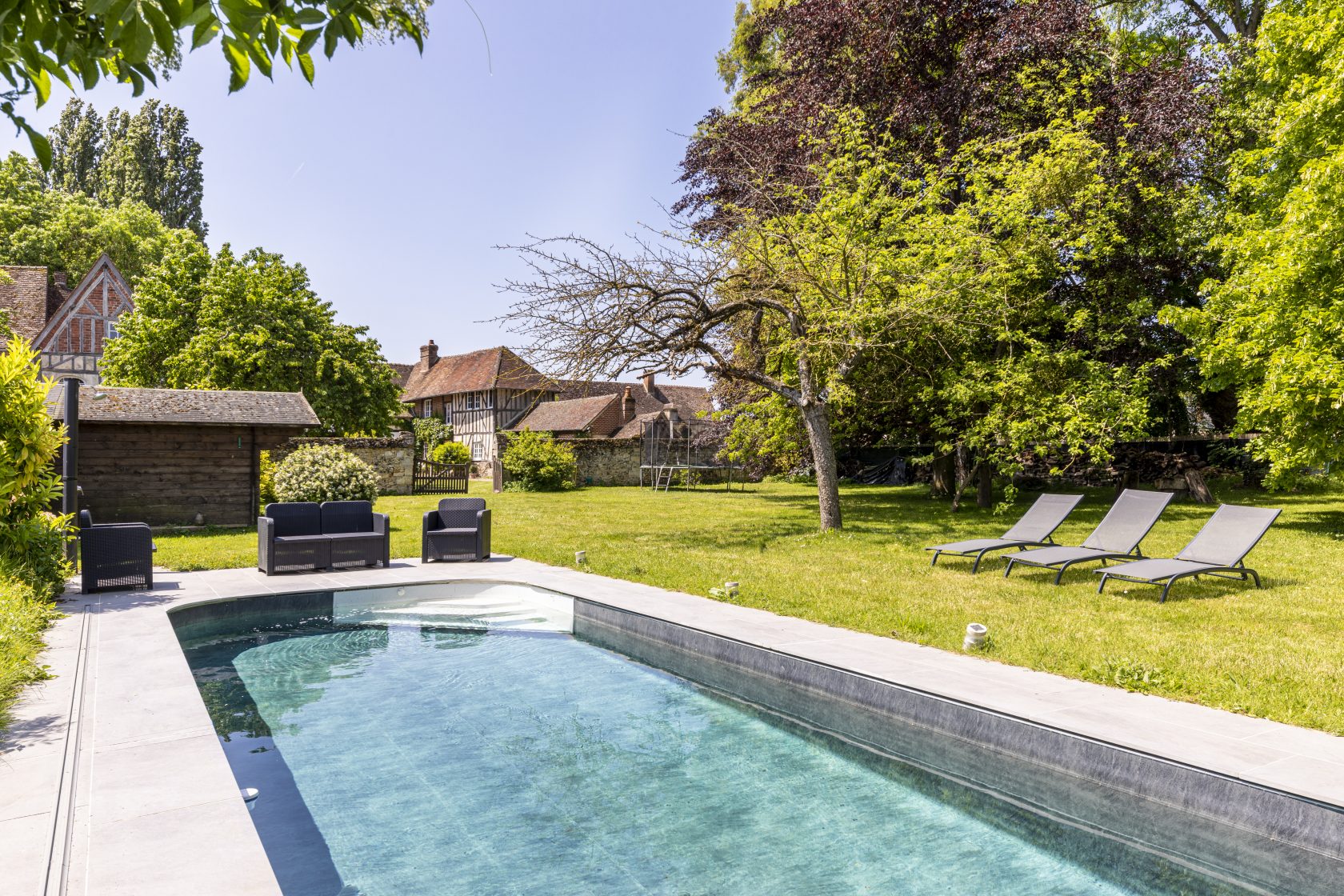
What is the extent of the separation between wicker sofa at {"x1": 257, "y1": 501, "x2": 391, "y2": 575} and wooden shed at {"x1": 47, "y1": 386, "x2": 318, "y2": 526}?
5.63 m

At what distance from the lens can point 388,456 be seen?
1017 inches

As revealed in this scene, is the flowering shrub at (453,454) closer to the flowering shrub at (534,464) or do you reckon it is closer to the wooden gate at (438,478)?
the flowering shrub at (534,464)

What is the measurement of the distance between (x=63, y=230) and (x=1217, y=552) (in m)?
47.7

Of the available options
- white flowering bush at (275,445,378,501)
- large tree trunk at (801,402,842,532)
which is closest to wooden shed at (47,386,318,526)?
white flowering bush at (275,445,378,501)

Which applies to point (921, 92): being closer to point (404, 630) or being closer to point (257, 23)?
point (404, 630)

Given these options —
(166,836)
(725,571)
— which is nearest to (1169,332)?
(725,571)

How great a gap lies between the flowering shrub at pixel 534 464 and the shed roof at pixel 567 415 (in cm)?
1319

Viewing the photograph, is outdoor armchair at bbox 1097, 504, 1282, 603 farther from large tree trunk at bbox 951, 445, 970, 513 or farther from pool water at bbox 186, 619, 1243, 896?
large tree trunk at bbox 951, 445, 970, 513

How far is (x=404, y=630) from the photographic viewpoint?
8688mm

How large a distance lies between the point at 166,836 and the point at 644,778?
255cm

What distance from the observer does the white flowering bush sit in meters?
17.0

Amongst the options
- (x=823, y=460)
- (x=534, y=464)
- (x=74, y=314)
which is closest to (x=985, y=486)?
(x=823, y=460)

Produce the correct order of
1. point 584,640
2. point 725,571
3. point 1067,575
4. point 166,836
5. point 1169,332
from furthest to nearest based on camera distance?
point 1169,332 → point 725,571 → point 1067,575 → point 584,640 → point 166,836

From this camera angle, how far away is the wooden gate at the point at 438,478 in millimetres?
26484
